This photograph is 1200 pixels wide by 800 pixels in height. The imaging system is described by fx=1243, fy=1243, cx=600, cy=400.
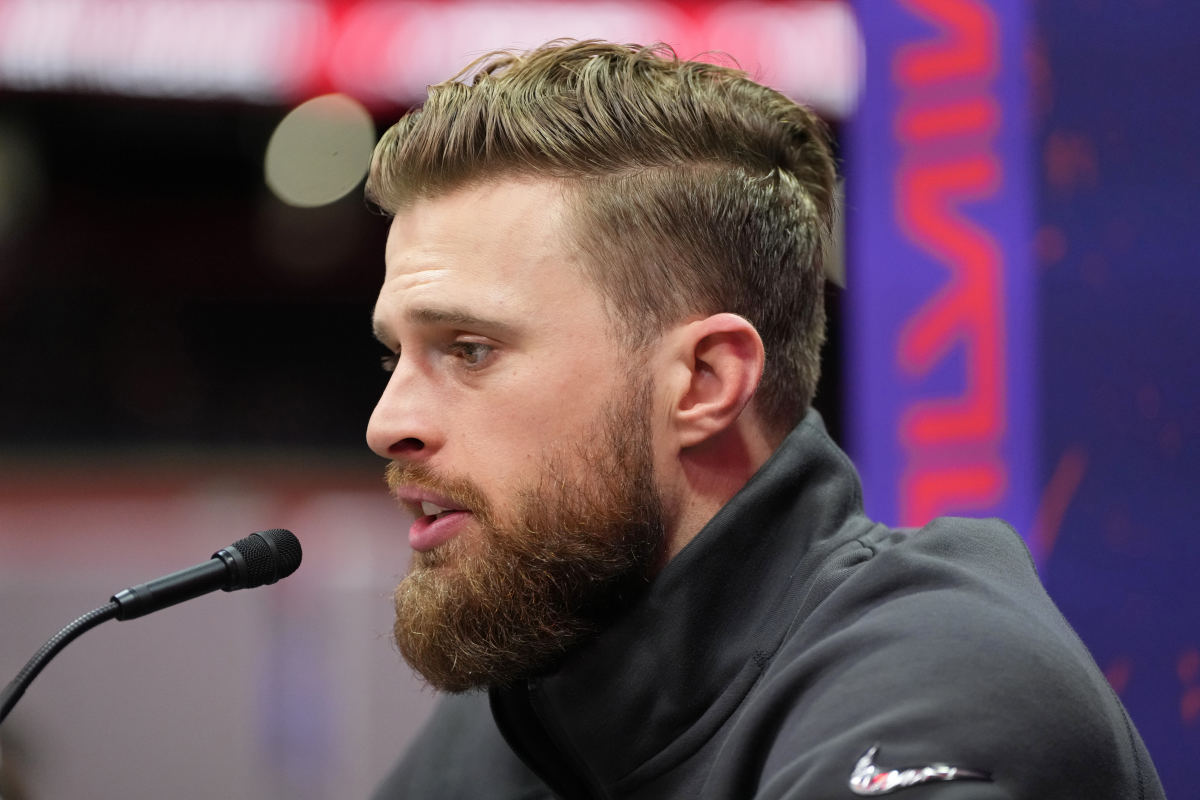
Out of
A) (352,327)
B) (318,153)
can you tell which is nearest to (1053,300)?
Result: (318,153)

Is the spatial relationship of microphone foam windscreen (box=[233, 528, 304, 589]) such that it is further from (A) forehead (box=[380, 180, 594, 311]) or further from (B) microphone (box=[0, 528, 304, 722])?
(A) forehead (box=[380, 180, 594, 311])

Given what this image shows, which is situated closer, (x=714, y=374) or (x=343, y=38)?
(x=714, y=374)

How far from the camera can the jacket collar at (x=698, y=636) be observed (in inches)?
50.6

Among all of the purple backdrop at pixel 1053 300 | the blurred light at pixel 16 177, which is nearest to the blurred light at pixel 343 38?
the blurred light at pixel 16 177

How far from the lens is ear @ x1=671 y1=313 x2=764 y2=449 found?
138 centimetres

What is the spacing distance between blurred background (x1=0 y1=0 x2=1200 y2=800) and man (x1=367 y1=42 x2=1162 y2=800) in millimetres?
574

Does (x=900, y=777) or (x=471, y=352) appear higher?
(x=471, y=352)

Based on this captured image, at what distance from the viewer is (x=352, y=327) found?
249 inches

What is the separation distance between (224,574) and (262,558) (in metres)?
0.04

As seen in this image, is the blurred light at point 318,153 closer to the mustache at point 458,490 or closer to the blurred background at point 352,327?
the blurred background at point 352,327

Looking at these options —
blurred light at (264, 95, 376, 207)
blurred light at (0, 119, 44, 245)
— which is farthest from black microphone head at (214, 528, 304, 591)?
blurred light at (0, 119, 44, 245)

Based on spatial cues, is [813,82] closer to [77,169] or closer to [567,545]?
[567,545]

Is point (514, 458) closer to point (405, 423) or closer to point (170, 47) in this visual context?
point (405, 423)

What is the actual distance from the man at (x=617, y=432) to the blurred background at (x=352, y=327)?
57 centimetres
